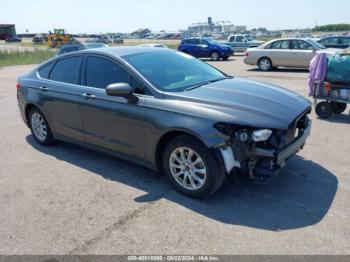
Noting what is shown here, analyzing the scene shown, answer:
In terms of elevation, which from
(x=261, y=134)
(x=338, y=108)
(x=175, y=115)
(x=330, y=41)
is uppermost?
(x=330, y=41)

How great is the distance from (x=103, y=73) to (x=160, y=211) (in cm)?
210

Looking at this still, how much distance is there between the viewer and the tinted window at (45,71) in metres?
5.82

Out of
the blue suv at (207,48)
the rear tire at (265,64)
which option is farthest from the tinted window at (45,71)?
the blue suv at (207,48)

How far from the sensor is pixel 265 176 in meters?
3.79

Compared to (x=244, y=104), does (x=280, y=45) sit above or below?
above

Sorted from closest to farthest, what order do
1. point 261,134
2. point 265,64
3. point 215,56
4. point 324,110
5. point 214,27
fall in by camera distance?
point 261,134, point 324,110, point 265,64, point 215,56, point 214,27

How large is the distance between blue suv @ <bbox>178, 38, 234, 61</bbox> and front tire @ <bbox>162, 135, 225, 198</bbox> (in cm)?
2035

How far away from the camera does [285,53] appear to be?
15938 millimetres

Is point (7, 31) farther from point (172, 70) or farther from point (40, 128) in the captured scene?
point (172, 70)

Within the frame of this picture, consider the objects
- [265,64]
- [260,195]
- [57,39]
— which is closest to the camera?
[260,195]

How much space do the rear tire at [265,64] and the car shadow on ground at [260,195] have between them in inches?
476

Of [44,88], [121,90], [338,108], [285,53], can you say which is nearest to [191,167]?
[121,90]

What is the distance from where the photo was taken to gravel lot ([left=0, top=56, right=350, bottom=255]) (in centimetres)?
327

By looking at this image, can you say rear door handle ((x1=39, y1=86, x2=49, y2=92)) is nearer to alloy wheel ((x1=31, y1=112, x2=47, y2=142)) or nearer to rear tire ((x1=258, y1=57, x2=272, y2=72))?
alloy wheel ((x1=31, y1=112, x2=47, y2=142))
